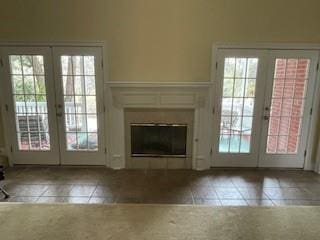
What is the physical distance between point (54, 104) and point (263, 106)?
3.53 metres

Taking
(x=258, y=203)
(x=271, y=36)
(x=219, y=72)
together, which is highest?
(x=271, y=36)

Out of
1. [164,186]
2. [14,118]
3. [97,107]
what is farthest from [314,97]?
[14,118]

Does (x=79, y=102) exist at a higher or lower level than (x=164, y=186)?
higher

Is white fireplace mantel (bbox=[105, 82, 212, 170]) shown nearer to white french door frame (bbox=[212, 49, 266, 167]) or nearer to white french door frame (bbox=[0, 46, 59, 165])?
white french door frame (bbox=[212, 49, 266, 167])

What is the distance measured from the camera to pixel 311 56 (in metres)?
3.80

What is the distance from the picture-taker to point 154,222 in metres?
2.45

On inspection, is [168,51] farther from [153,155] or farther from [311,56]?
[311,56]

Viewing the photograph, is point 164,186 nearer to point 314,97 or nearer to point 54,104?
point 54,104

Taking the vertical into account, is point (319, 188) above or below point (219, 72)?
below

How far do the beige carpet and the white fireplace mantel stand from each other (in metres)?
1.50

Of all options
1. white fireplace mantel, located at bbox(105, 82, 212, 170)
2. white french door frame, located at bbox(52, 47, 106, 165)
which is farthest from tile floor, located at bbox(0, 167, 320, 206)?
white fireplace mantel, located at bbox(105, 82, 212, 170)

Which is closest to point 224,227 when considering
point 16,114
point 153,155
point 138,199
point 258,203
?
point 258,203

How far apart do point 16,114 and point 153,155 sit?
8.07ft

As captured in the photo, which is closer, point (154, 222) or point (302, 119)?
point (154, 222)
